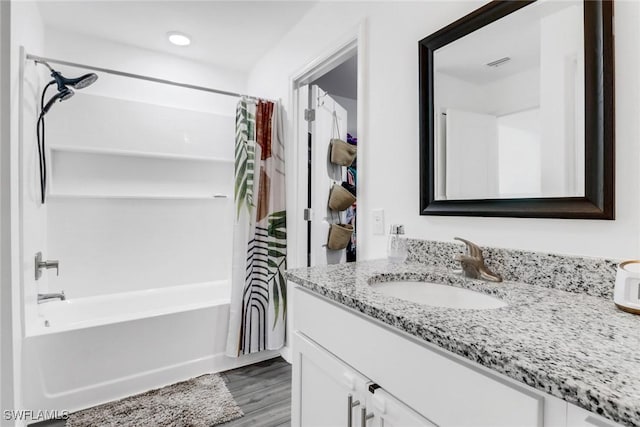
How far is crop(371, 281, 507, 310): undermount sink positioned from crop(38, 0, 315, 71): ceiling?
1.81 m

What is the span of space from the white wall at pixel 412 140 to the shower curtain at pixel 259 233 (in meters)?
0.57

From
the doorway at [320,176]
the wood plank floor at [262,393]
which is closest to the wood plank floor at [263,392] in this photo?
the wood plank floor at [262,393]

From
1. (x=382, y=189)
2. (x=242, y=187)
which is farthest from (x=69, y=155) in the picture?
(x=382, y=189)

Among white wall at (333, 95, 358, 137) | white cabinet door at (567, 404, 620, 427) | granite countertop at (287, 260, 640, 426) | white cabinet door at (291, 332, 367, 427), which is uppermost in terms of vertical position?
white wall at (333, 95, 358, 137)

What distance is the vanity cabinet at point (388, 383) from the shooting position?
1.63 feet

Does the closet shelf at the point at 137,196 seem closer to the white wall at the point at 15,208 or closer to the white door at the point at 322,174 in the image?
the white wall at the point at 15,208

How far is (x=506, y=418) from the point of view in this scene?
50 cm

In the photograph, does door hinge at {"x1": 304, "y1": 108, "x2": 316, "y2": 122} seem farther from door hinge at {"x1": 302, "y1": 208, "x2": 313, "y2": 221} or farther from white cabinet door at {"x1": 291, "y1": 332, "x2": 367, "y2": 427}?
white cabinet door at {"x1": 291, "y1": 332, "x2": 367, "y2": 427}

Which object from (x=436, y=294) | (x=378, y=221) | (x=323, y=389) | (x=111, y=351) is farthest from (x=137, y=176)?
(x=436, y=294)

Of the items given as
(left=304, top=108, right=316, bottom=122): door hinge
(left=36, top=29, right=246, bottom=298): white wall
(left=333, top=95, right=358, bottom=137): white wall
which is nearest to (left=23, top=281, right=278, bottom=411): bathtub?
(left=36, top=29, right=246, bottom=298): white wall

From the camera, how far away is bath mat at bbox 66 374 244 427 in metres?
1.58

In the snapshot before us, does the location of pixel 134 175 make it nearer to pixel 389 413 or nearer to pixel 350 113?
A: pixel 350 113

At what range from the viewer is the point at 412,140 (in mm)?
1319

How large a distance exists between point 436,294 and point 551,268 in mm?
328
